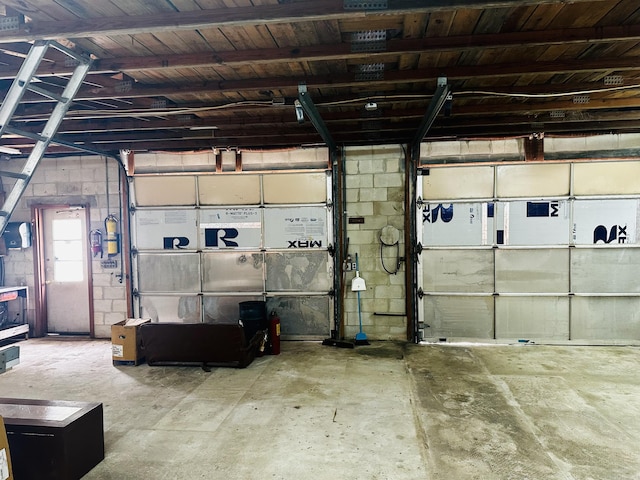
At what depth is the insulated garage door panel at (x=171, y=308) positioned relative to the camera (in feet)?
20.1

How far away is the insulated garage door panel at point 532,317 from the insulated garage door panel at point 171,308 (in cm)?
468

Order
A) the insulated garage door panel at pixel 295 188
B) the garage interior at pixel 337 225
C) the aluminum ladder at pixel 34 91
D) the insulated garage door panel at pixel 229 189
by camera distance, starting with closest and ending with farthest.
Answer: the aluminum ladder at pixel 34 91
the garage interior at pixel 337 225
the insulated garage door panel at pixel 295 188
the insulated garage door panel at pixel 229 189

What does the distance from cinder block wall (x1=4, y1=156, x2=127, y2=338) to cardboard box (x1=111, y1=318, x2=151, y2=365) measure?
56.0 inches

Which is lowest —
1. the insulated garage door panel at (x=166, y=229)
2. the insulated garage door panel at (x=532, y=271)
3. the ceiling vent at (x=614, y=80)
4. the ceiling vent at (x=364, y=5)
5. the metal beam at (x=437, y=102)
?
the insulated garage door panel at (x=532, y=271)

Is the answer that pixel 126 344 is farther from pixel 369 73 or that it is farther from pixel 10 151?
pixel 369 73

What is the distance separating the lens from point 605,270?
5.41 metres

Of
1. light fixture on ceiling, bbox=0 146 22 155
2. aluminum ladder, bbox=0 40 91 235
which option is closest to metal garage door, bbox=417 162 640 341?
aluminum ladder, bbox=0 40 91 235

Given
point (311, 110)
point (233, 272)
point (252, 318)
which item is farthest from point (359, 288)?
point (311, 110)

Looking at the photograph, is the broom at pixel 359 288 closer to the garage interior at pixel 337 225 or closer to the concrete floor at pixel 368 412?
the garage interior at pixel 337 225

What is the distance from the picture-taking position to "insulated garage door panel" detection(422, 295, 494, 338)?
5609mm

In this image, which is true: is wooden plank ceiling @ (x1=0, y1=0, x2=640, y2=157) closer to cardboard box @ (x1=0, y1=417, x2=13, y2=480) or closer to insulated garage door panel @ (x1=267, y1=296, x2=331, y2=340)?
cardboard box @ (x1=0, y1=417, x2=13, y2=480)

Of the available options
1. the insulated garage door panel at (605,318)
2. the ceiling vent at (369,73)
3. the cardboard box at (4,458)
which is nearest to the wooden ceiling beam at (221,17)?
the ceiling vent at (369,73)

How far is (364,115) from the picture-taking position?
4.35 meters

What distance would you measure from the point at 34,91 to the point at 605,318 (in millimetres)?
7074
